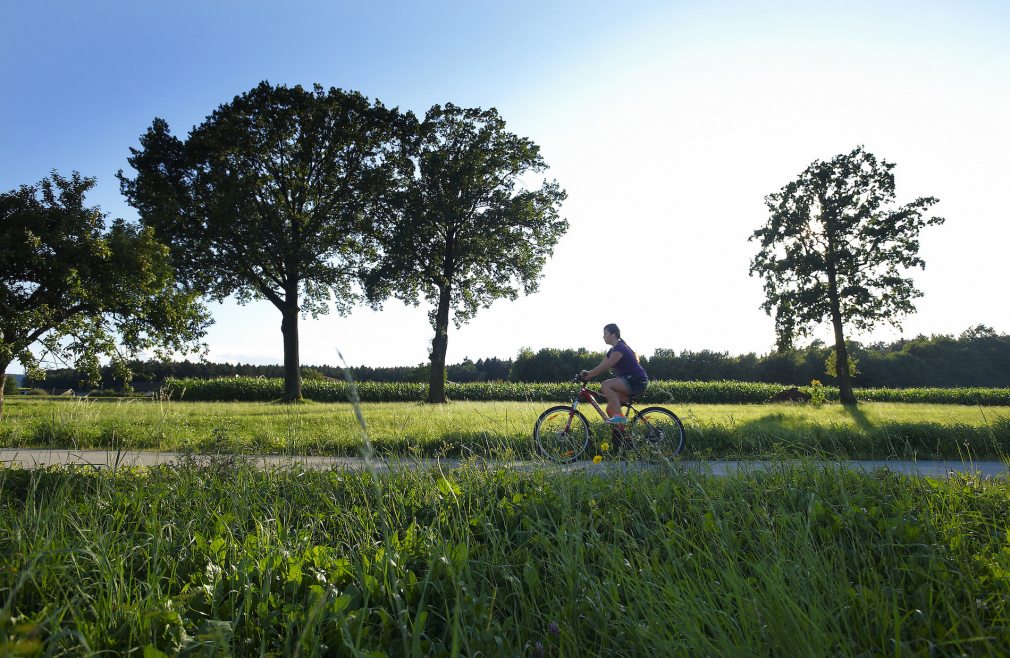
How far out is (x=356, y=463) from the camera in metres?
5.17

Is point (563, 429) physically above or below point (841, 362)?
below

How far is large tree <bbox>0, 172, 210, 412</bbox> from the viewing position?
10461 millimetres

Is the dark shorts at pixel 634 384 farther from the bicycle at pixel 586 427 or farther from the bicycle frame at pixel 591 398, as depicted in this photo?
the bicycle frame at pixel 591 398

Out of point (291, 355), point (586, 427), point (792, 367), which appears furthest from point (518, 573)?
point (792, 367)

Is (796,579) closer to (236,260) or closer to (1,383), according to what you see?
(1,383)

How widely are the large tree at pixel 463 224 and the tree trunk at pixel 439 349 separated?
48 millimetres

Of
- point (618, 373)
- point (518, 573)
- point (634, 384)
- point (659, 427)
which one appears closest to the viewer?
point (518, 573)

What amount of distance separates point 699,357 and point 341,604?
1770 inches

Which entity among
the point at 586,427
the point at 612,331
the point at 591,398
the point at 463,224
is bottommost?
the point at 586,427

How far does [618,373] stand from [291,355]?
19945mm

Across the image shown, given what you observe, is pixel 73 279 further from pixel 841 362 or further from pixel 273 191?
pixel 841 362

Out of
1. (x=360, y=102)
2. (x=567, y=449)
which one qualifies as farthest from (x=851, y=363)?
(x=360, y=102)

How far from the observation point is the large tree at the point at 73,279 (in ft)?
34.3

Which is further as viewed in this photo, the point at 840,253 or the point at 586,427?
the point at 840,253
